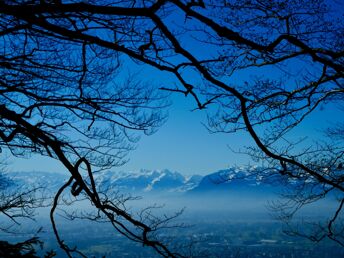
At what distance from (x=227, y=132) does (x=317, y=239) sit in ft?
8.36

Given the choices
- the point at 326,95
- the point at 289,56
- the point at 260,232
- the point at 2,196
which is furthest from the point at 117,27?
the point at 260,232

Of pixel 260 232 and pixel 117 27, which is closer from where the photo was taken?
pixel 117 27

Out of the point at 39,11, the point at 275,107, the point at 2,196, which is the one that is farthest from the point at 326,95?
the point at 2,196

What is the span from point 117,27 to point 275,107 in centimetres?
286

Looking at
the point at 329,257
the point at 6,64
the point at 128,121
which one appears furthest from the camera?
the point at 329,257

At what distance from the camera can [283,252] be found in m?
114

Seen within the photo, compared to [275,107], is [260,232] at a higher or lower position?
lower

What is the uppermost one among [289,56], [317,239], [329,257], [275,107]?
[289,56]

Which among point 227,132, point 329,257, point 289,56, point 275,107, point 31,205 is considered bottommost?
point 329,257

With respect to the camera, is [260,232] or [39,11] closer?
[39,11]

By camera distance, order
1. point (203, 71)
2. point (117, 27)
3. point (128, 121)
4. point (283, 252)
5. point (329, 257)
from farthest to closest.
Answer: point (283, 252)
point (329, 257)
point (128, 121)
point (117, 27)
point (203, 71)

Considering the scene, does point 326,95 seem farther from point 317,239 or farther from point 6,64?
point 6,64

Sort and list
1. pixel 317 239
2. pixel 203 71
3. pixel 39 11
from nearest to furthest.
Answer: pixel 39 11 < pixel 203 71 < pixel 317 239

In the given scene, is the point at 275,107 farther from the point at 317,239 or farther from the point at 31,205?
the point at 31,205
